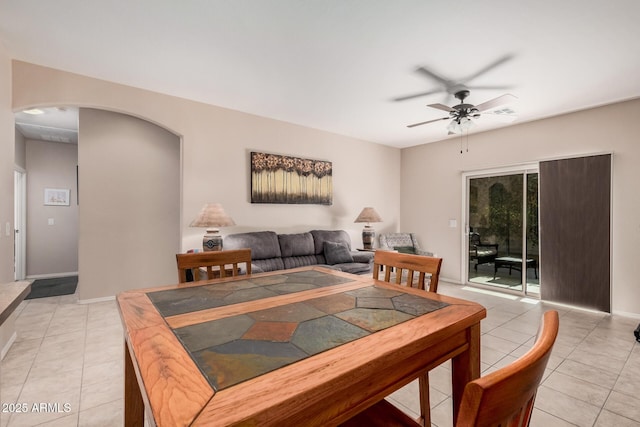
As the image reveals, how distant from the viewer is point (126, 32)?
2.42m

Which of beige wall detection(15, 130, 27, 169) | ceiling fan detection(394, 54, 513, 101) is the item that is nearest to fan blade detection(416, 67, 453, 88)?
ceiling fan detection(394, 54, 513, 101)

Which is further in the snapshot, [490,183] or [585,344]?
[490,183]

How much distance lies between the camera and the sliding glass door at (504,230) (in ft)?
15.2

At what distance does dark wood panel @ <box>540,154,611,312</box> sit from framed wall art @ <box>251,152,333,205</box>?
329 cm

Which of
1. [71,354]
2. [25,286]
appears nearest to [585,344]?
[25,286]

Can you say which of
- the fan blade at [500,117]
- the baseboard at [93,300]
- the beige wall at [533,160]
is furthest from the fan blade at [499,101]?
the baseboard at [93,300]

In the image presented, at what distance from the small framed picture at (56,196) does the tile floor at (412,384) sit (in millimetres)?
2834

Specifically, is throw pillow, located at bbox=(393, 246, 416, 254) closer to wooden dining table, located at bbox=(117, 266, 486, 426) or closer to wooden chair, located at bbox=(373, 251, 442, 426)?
wooden chair, located at bbox=(373, 251, 442, 426)

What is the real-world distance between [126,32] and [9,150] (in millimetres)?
1627

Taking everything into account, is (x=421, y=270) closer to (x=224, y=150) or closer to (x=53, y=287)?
(x=224, y=150)

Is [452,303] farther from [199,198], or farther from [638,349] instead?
[199,198]

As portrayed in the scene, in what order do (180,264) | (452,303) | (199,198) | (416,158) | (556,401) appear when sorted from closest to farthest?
(452,303), (180,264), (556,401), (199,198), (416,158)

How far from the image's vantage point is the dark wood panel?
3.83 meters

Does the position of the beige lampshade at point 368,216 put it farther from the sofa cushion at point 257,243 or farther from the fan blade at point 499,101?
the fan blade at point 499,101
